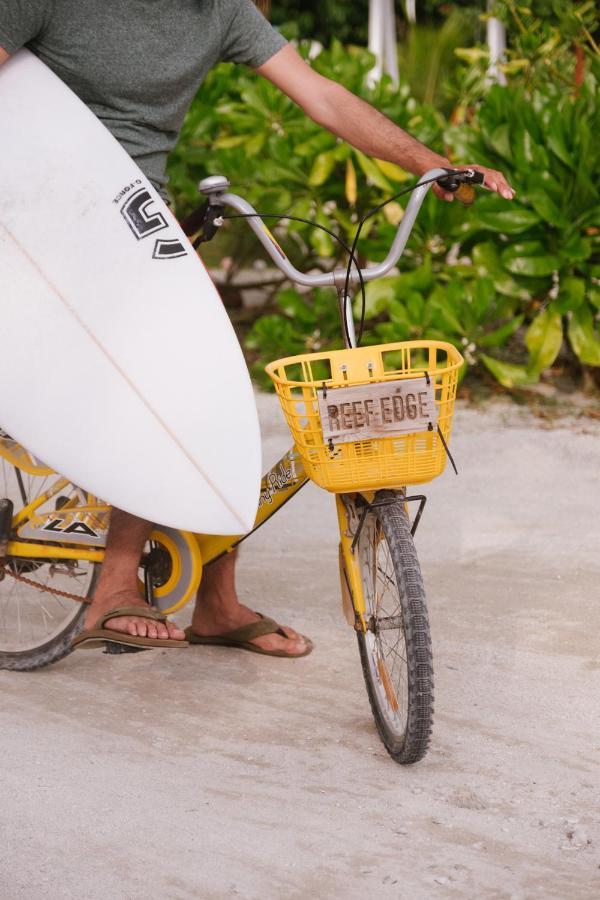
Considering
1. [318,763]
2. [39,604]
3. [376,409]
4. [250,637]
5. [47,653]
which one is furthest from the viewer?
[39,604]

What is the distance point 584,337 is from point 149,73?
3296 millimetres

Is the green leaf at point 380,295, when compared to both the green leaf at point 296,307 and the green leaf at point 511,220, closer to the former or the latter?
the green leaf at point 296,307

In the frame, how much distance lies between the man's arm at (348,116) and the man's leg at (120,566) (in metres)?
1.08

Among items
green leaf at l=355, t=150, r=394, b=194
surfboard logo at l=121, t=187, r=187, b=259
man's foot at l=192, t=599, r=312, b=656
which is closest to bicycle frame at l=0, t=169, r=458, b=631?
surfboard logo at l=121, t=187, r=187, b=259

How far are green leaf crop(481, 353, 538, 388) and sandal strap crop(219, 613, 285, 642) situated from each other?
264 centimetres

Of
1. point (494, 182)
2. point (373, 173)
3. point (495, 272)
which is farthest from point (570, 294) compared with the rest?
point (494, 182)

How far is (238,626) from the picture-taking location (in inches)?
140

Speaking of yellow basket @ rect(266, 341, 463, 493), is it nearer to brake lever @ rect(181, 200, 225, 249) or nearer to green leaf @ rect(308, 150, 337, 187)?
brake lever @ rect(181, 200, 225, 249)

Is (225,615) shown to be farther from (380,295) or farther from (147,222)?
(380,295)

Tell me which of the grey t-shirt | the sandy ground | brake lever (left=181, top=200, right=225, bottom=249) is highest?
the grey t-shirt

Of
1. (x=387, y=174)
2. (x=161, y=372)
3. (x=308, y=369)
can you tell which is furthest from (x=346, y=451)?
(x=387, y=174)

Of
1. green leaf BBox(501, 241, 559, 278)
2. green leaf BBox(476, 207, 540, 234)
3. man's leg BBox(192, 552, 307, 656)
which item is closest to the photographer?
man's leg BBox(192, 552, 307, 656)

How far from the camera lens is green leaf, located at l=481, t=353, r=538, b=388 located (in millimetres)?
5898

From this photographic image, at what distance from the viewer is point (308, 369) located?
2.82 meters
